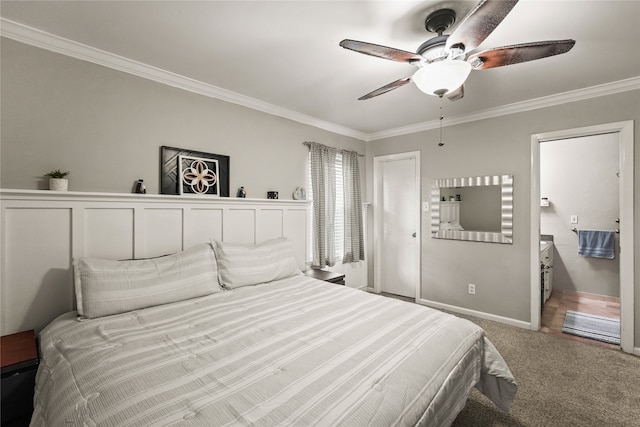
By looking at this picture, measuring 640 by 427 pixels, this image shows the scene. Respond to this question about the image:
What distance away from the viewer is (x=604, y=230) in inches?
164

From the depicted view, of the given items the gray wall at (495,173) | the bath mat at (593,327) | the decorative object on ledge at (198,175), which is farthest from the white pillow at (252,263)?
the bath mat at (593,327)

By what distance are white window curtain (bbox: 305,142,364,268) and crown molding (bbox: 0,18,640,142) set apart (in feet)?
1.39

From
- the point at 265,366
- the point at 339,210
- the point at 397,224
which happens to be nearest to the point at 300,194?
the point at 339,210

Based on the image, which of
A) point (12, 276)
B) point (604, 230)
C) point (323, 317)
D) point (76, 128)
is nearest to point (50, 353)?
point (12, 276)

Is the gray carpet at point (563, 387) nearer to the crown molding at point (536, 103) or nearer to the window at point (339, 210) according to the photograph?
the window at point (339, 210)

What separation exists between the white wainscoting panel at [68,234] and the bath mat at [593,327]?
4.00 meters

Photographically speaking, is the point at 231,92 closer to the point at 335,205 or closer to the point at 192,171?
the point at 192,171

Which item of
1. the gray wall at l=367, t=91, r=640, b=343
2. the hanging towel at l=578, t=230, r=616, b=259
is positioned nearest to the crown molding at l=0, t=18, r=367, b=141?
the gray wall at l=367, t=91, r=640, b=343

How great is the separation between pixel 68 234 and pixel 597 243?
20.7 feet

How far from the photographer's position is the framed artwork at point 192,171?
96.7 inches

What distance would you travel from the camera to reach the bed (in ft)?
3.14

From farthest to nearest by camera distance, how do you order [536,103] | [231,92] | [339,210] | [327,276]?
1. [339,210]
2. [327,276]
3. [536,103]
4. [231,92]

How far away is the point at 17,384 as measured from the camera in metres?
1.37

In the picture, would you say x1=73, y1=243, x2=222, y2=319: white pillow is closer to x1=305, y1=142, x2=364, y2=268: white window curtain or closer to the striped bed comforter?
the striped bed comforter
